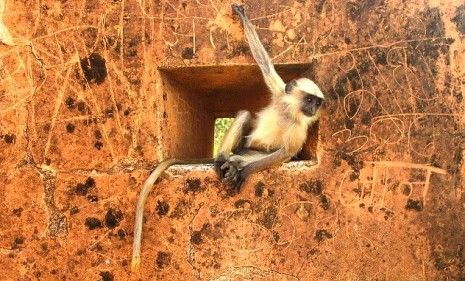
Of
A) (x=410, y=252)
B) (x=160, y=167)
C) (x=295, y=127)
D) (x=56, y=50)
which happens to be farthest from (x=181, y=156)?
(x=410, y=252)

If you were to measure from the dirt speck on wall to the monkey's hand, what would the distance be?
0.05 metres

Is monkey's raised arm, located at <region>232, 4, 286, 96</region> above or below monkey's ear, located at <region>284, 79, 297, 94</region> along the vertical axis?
above

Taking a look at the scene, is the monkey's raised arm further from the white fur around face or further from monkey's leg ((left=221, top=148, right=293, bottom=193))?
monkey's leg ((left=221, top=148, right=293, bottom=193))

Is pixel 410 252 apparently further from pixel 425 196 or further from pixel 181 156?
pixel 181 156

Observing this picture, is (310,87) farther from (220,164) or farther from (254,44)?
(220,164)

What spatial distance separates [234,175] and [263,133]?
2.13 feet

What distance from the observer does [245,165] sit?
2885 mm

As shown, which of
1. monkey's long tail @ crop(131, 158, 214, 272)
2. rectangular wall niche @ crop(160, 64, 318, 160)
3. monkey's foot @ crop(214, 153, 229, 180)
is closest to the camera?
monkey's long tail @ crop(131, 158, 214, 272)

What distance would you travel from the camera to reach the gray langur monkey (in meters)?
2.84

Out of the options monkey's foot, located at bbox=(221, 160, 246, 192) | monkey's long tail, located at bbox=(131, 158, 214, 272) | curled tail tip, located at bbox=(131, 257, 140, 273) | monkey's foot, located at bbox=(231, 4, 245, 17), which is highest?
monkey's foot, located at bbox=(231, 4, 245, 17)

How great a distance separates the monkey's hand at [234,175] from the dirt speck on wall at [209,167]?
0.05m

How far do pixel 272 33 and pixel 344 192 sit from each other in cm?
102

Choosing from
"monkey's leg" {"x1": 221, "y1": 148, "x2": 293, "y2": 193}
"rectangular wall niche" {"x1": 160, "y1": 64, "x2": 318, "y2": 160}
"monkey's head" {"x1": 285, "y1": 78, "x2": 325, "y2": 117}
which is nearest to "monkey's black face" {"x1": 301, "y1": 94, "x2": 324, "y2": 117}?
"monkey's head" {"x1": 285, "y1": 78, "x2": 325, "y2": 117}

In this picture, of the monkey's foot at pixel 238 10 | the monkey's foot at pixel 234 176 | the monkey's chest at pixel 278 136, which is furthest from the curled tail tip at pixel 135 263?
the monkey's foot at pixel 238 10
